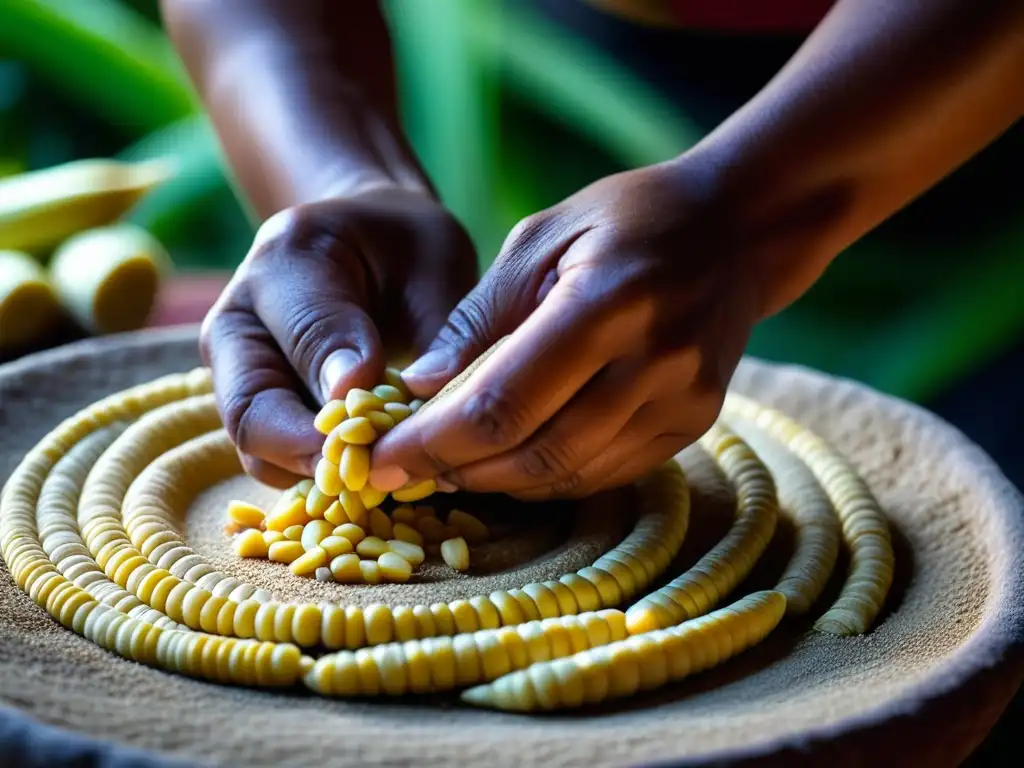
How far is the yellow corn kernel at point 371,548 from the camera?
86cm

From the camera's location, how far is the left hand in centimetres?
78

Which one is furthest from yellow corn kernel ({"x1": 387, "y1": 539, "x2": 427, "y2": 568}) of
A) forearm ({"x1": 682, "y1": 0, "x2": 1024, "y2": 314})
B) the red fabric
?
the red fabric

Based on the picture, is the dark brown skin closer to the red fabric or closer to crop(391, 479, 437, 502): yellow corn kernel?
crop(391, 479, 437, 502): yellow corn kernel

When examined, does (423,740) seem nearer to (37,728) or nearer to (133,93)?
(37,728)

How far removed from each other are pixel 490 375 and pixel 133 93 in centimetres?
202

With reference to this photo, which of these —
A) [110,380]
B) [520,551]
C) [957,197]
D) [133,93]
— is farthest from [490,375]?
[133,93]

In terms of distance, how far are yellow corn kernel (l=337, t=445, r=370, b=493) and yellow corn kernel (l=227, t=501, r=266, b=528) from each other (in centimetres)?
13

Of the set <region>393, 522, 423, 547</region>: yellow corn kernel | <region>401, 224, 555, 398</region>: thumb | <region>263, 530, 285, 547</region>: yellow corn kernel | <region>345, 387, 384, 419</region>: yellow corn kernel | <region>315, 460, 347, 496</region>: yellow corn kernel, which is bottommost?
<region>263, 530, 285, 547</region>: yellow corn kernel

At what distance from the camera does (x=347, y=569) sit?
2.76ft

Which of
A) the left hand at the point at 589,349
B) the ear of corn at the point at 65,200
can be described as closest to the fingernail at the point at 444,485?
the left hand at the point at 589,349

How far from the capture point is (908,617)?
0.86m

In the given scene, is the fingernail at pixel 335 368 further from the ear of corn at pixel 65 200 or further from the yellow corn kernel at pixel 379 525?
the ear of corn at pixel 65 200

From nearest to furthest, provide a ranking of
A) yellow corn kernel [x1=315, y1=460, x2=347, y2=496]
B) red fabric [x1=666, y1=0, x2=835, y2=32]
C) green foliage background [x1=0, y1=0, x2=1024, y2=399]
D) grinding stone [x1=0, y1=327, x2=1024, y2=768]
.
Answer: grinding stone [x1=0, y1=327, x2=1024, y2=768], yellow corn kernel [x1=315, y1=460, x2=347, y2=496], red fabric [x1=666, y1=0, x2=835, y2=32], green foliage background [x1=0, y1=0, x2=1024, y2=399]

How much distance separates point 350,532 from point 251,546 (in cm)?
8
